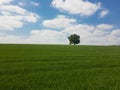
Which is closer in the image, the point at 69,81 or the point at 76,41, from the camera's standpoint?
the point at 69,81

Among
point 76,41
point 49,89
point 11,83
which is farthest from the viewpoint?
point 76,41

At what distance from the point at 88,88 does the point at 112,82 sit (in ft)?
7.26

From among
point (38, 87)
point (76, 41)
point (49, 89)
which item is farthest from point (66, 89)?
point (76, 41)

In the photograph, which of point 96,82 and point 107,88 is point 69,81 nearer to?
point 96,82

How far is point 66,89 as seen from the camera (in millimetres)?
10234

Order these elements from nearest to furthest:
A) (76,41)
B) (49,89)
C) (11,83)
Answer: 1. (49,89)
2. (11,83)
3. (76,41)

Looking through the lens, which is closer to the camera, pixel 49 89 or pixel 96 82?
pixel 49 89

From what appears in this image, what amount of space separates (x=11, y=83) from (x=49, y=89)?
7.95 ft

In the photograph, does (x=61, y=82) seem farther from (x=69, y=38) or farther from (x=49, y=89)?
(x=69, y=38)

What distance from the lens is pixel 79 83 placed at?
1158cm

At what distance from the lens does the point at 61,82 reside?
38.8ft

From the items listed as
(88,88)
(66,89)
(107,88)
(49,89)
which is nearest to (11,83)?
(49,89)

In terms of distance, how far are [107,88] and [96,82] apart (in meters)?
1.32

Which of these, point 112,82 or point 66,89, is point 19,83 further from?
point 112,82
